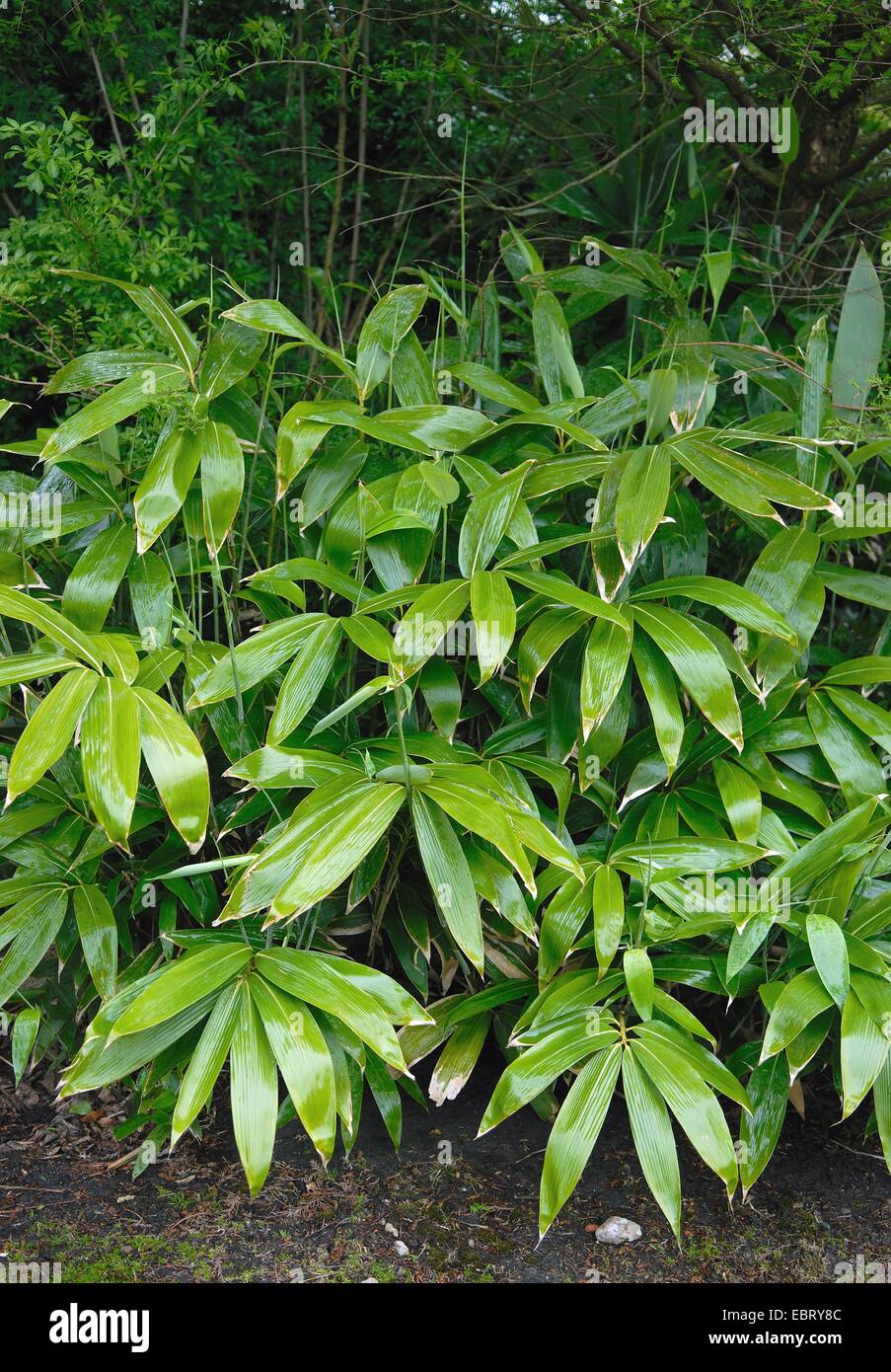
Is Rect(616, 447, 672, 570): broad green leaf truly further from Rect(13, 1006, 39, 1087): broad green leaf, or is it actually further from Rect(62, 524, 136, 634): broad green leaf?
Rect(13, 1006, 39, 1087): broad green leaf

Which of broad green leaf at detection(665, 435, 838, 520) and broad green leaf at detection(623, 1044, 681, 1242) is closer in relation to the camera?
broad green leaf at detection(623, 1044, 681, 1242)

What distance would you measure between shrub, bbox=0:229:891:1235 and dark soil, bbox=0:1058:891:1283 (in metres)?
0.14

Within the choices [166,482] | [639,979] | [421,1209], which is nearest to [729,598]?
[639,979]

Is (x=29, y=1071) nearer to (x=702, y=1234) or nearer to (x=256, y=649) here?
(x=256, y=649)

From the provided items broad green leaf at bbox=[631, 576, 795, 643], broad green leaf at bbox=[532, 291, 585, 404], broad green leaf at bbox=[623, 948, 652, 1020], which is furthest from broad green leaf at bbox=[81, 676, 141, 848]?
broad green leaf at bbox=[532, 291, 585, 404]

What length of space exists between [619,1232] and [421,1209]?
0.34 metres

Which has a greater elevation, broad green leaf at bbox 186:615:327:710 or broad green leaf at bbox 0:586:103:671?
broad green leaf at bbox 0:586:103:671

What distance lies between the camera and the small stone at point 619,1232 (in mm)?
1902

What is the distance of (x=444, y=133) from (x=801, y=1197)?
97.1 inches

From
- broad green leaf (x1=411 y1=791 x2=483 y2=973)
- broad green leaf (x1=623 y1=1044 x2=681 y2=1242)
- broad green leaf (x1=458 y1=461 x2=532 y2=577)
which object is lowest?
broad green leaf (x1=623 y1=1044 x2=681 y2=1242)

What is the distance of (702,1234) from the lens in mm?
1925

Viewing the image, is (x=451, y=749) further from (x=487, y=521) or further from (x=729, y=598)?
(x=729, y=598)

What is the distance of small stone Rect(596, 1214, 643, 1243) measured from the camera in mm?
1902

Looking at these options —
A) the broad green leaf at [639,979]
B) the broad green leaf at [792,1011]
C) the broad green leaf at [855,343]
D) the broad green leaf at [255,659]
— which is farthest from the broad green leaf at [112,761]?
the broad green leaf at [855,343]
